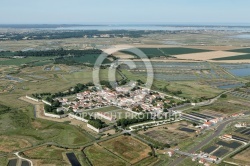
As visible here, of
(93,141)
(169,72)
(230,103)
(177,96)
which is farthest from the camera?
(169,72)

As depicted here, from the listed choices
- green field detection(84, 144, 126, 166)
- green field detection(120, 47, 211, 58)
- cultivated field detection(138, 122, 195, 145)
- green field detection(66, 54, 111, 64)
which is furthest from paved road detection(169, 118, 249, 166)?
green field detection(120, 47, 211, 58)

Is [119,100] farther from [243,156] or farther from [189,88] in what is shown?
[243,156]

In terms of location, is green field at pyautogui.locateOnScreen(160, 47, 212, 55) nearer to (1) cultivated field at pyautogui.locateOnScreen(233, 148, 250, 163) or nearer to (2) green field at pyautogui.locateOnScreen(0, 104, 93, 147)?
(2) green field at pyautogui.locateOnScreen(0, 104, 93, 147)

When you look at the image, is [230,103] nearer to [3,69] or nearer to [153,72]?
[153,72]

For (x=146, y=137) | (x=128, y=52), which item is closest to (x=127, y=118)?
(x=146, y=137)

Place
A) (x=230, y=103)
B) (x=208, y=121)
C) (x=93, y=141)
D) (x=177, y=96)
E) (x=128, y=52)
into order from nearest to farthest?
(x=93, y=141)
(x=208, y=121)
(x=230, y=103)
(x=177, y=96)
(x=128, y=52)

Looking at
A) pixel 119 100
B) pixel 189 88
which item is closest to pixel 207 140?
pixel 119 100

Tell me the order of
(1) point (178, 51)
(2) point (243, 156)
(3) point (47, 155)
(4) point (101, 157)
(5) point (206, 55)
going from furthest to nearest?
1. (1) point (178, 51)
2. (5) point (206, 55)
3. (3) point (47, 155)
4. (2) point (243, 156)
5. (4) point (101, 157)
